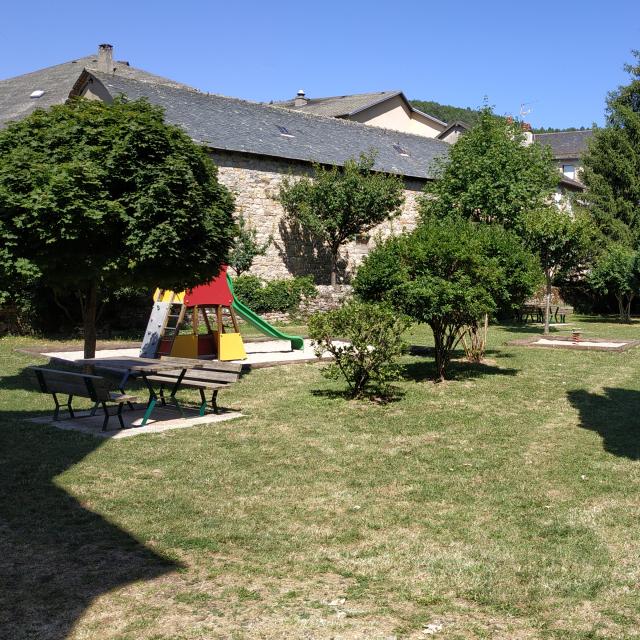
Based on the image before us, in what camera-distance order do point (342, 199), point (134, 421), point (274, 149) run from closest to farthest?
1. point (134, 421)
2. point (342, 199)
3. point (274, 149)

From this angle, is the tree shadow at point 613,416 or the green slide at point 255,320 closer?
the tree shadow at point 613,416

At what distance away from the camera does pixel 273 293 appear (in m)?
26.1

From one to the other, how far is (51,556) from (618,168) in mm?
38867

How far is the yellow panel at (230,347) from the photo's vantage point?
16.0 m

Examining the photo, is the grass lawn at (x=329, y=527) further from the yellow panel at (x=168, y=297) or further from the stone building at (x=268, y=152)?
the stone building at (x=268, y=152)

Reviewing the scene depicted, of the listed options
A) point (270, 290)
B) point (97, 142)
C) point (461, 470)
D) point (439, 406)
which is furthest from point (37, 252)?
point (270, 290)

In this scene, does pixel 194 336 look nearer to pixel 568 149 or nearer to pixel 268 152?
pixel 268 152

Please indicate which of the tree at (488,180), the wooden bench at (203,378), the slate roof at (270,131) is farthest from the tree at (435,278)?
the slate roof at (270,131)

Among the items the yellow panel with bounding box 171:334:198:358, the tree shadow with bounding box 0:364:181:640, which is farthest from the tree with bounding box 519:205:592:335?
the tree shadow with bounding box 0:364:181:640

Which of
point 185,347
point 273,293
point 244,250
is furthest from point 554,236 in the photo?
point 185,347

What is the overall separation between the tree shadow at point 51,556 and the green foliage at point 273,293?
18.3 m

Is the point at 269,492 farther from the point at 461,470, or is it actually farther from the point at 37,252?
the point at 37,252

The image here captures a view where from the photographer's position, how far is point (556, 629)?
409cm

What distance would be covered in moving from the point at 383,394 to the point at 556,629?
7.76m
